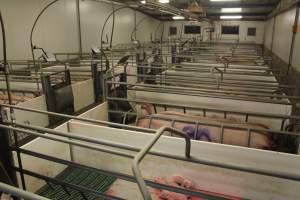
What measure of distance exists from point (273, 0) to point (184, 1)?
2.65 m

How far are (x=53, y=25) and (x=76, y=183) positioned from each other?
4.67 metres

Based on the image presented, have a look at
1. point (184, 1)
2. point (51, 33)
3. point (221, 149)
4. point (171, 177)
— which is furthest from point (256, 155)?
point (184, 1)

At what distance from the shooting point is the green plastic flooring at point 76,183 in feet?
6.72

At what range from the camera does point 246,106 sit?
2945 mm

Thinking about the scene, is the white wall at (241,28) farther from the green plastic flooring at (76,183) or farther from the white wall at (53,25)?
the green plastic flooring at (76,183)

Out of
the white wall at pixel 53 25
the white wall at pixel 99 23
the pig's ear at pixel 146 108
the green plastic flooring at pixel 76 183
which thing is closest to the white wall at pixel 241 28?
the white wall at pixel 99 23

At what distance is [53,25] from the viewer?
19.3 feet

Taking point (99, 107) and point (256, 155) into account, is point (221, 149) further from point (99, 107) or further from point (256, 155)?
point (99, 107)

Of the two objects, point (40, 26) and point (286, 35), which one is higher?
point (40, 26)

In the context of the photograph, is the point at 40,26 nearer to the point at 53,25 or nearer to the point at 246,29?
the point at 53,25

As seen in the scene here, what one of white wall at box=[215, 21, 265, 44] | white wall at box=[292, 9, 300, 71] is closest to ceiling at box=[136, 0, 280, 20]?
white wall at box=[215, 21, 265, 44]

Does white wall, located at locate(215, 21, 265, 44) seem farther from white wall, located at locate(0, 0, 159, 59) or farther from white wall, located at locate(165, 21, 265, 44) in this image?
white wall, located at locate(0, 0, 159, 59)

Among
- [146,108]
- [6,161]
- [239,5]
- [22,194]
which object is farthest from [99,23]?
[22,194]

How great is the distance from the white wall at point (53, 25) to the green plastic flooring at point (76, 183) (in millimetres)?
3486
